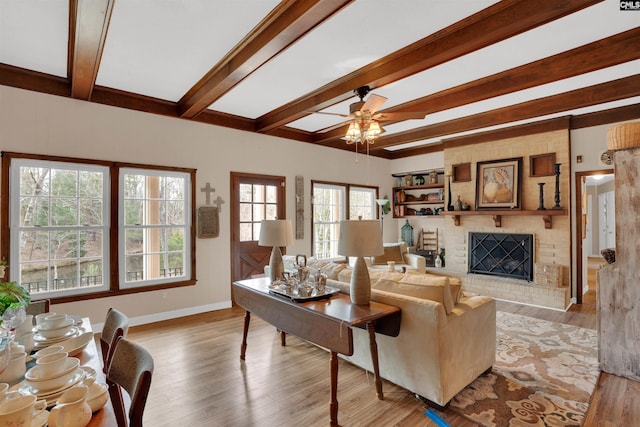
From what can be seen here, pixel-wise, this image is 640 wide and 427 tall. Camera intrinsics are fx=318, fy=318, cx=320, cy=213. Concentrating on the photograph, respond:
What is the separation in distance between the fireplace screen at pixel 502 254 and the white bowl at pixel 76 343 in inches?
227

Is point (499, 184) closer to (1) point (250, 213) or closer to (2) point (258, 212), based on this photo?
(2) point (258, 212)

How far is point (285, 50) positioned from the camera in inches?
109

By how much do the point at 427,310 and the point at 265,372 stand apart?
1539mm

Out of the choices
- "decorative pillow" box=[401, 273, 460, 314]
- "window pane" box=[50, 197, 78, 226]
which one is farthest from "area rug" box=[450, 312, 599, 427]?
"window pane" box=[50, 197, 78, 226]

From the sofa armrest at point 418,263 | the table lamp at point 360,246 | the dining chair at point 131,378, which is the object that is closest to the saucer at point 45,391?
the dining chair at point 131,378

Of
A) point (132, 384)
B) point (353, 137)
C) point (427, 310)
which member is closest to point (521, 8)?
point (353, 137)

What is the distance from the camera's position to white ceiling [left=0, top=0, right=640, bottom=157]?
7.69 feet

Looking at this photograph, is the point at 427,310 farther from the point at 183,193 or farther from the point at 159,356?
the point at 183,193

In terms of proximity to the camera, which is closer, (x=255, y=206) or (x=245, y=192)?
(x=245, y=192)

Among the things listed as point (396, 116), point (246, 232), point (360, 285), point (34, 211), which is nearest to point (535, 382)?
point (360, 285)

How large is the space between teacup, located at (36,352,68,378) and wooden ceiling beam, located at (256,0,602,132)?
313cm

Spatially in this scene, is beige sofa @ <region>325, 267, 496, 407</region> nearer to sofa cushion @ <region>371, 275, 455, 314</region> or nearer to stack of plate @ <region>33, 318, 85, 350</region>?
sofa cushion @ <region>371, 275, 455, 314</region>

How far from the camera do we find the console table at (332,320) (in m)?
2.03

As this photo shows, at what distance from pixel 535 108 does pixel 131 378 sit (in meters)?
5.19
